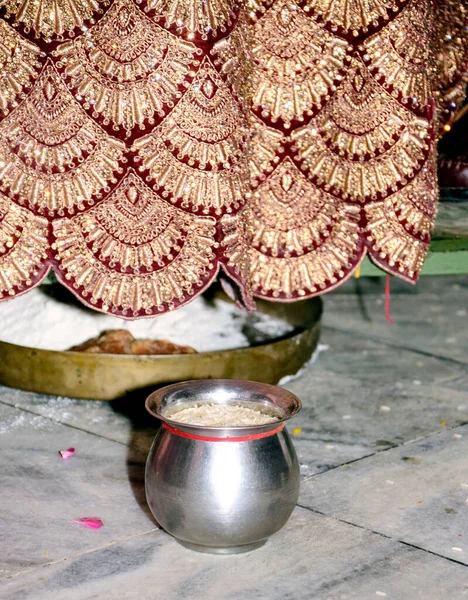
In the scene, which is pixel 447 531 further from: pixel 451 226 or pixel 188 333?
pixel 188 333

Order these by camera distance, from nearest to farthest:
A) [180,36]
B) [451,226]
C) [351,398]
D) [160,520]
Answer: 1. [160,520]
2. [180,36]
3. [451,226]
4. [351,398]

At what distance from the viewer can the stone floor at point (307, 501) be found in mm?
1489

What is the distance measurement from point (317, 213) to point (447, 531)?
74 cm

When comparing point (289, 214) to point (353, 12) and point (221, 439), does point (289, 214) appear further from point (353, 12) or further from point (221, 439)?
point (221, 439)

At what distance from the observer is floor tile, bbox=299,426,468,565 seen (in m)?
1.69

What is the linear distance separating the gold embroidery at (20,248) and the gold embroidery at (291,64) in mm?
541

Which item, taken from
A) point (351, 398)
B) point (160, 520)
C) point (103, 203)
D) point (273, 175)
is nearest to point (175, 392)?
point (160, 520)

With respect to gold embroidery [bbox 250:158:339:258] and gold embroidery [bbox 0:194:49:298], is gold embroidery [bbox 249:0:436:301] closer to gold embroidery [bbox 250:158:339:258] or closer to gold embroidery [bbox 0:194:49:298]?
gold embroidery [bbox 250:158:339:258]

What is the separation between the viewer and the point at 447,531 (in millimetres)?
1700

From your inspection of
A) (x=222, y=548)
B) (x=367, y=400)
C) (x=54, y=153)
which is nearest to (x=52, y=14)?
(x=54, y=153)

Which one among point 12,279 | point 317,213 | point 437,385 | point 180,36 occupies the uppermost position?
point 180,36

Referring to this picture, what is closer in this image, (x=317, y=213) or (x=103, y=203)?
(x=103, y=203)

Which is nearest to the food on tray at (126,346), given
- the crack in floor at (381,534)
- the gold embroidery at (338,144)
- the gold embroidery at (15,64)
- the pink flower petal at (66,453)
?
the pink flower petal at (66,453)

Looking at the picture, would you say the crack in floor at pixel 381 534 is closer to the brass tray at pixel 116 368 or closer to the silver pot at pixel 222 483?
the silver pot at pixel 222 483
